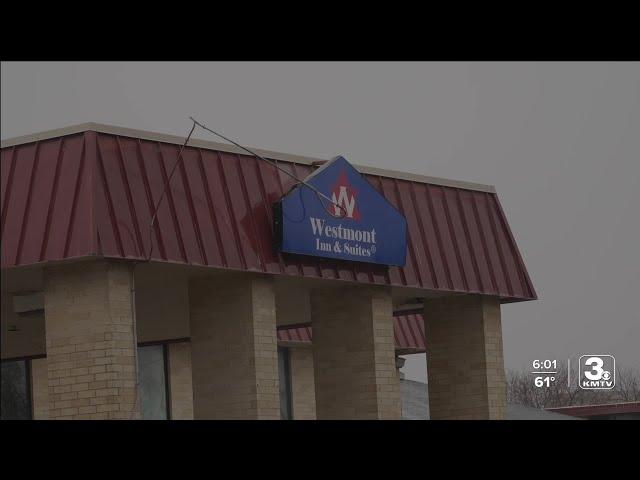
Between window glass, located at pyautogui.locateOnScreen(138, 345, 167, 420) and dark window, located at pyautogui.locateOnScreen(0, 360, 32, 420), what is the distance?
3131 mm

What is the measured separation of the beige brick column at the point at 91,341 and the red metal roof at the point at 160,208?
2.26 feet

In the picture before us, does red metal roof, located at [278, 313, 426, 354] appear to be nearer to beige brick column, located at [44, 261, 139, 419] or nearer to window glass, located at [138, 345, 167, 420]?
window glass, located at [138, 345, 167, 420]

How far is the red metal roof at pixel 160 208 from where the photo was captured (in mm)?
25922

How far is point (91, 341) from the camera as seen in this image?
84.9 ft

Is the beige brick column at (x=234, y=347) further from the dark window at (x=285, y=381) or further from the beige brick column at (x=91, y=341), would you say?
the dark window at (x=285, y=381)

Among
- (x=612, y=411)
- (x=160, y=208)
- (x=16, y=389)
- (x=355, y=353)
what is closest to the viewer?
(x=160, y=208)

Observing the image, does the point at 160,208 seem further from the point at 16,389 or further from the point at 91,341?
the point at 16,389

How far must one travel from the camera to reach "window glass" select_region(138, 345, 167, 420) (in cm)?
4106

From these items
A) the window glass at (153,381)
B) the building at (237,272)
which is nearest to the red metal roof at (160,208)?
the building at (237,272)

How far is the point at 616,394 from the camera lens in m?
105

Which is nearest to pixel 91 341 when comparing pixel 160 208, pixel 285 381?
pixel 160 208

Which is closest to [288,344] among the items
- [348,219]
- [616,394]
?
[348,219]

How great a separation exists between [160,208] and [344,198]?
17.4 ft
